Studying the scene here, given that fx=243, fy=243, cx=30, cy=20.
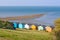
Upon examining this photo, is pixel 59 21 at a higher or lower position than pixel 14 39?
higher

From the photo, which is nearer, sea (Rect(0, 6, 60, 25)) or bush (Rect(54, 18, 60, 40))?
bush (Rect(54, 18, 60, 40))

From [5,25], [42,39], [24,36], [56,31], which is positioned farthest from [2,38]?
[5,25]

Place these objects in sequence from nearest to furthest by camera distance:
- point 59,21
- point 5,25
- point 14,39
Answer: point 59,21, point 14,39, point 5,25

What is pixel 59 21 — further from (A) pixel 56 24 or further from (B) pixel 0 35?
(B) pixel 0 35

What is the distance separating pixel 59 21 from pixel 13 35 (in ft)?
8.23

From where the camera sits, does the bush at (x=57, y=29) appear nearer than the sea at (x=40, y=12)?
Yes

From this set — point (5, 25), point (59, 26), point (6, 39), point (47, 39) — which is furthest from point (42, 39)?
point (5, 25)

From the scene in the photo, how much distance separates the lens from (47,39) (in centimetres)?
835

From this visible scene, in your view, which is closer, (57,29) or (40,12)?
(57,29)

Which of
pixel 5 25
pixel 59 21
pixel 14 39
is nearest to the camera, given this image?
pixel 59 21

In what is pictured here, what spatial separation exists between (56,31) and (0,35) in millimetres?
2610

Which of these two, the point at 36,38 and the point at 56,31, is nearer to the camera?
the point at 56,31

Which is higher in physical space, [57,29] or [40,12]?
[40,12]

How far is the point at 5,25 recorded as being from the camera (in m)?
11.9
